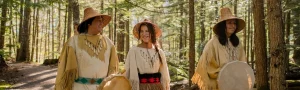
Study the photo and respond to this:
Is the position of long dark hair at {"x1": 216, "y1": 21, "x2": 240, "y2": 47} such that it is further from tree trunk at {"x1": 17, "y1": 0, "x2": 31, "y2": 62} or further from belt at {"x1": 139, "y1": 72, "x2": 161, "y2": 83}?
tree trunk at {"x1": 17, "y1": 0, "x2": 31, "y2": 62}

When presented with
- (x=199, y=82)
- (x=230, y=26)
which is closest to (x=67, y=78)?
(x=199, y=82)

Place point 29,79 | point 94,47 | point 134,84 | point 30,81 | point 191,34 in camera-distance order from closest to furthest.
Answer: point 94,47 → point 134,84 → point 191,34 → point 30,81 → point 29,79

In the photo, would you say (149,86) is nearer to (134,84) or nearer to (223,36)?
(134,84)

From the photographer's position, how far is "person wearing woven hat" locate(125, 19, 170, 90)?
4.00 m

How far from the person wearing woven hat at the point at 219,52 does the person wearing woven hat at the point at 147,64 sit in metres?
0.56

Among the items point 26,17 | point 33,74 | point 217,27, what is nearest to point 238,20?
point 217,27

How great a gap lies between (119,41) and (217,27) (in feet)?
41.3

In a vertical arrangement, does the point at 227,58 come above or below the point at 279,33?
below

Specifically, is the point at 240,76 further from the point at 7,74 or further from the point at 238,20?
the point at 7,74

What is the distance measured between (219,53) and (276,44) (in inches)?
64.2

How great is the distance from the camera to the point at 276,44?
5301mm

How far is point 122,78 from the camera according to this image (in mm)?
3719

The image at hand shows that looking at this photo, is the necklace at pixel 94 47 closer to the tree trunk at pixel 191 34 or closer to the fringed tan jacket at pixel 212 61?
the fringed tan jacket at pixel 212 61

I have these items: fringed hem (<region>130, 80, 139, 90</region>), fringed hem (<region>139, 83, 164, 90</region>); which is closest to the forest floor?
fringed hem (<region>139, 83, 164, 90</region>)
